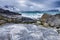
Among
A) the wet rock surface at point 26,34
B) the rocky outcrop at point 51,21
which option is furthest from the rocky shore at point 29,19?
the wet rock surface at point 26,34

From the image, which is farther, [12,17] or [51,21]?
[12,17]

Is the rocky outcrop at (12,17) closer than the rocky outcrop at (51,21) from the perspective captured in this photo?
No

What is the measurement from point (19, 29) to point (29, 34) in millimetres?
400

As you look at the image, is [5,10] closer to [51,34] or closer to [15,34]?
[15,34]

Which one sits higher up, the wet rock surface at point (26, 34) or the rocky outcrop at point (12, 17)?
the rocky outcrop at point (12, 17)

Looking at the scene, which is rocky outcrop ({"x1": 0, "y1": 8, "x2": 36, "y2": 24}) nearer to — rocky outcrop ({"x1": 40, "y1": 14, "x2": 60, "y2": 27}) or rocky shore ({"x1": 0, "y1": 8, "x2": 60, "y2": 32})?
rocky shore ({"x1": 0, "y1": 8, "x2": 60, "y2": 32})

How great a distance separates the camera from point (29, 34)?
12.9 feet

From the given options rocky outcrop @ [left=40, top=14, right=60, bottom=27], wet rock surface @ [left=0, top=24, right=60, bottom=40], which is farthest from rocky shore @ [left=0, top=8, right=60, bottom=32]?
wet rock surface @ [left=0, top=24, right=60, bottom=40]

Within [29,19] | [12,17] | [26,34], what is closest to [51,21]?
[29,19]

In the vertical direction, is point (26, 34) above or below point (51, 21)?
below

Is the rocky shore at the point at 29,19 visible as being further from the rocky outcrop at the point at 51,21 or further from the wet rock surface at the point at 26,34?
the wet rock surface at the point at 26,34

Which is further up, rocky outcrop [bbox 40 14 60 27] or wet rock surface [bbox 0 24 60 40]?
rocky outcrop [bbox 40 14 60 27]

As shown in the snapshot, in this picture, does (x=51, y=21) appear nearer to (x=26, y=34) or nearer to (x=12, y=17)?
(x=26, y=34)

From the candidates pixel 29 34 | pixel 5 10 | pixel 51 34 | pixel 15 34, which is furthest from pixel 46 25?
pixel 5 10
